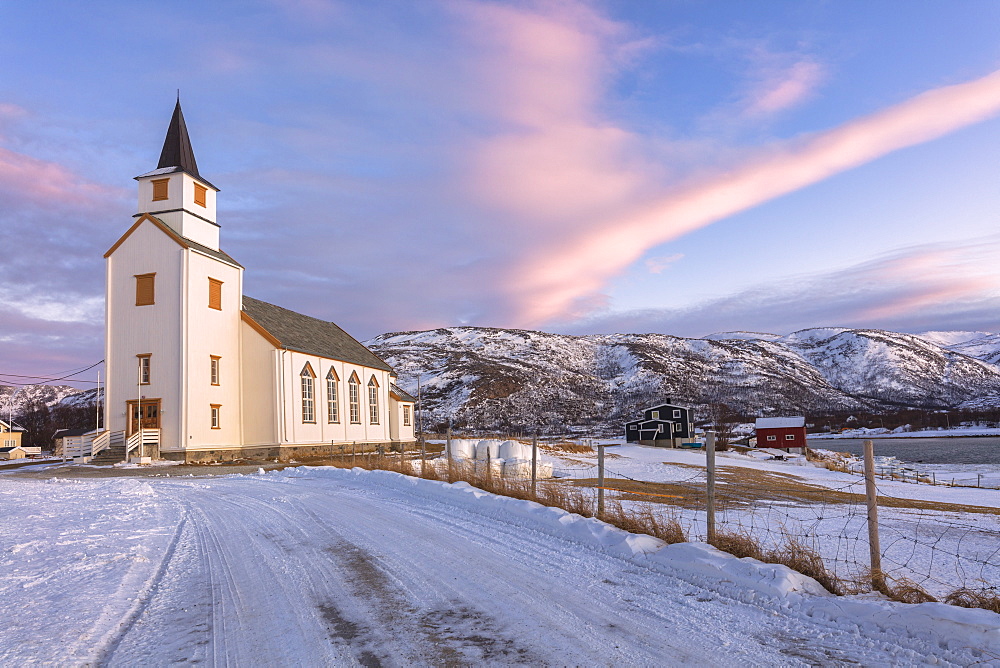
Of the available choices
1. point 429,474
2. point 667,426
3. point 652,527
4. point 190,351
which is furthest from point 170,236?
point 667,426

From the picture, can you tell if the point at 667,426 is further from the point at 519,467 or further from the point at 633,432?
the point at 519,467

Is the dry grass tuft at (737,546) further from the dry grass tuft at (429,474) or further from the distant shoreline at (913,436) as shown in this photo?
the distant shoreline at (913,436)

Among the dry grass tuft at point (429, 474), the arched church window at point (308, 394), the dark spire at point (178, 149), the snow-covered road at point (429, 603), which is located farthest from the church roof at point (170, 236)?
the snow-covered road at point (429, 603)

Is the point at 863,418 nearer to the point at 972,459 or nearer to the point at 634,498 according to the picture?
the point at 972,459

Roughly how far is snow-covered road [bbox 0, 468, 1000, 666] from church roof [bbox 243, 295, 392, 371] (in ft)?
99.6

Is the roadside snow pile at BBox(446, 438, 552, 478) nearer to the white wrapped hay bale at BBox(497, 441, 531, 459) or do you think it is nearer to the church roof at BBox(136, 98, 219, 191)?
the white wrapped hay bale at BBox(497, 441, 531, 459)

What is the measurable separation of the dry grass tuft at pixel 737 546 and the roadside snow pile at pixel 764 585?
318 millimetres

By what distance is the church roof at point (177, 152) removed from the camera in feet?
125

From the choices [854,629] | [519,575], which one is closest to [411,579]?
[519,575]

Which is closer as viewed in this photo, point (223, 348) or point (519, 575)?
point (519, 575)

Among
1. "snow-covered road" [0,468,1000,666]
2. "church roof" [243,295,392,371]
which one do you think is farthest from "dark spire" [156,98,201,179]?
"snow-covered road" [0,468,1000,666]

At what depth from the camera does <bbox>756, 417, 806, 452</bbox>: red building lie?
8156cm

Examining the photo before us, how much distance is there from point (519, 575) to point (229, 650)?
131 inches

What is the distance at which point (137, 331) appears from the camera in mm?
35594
